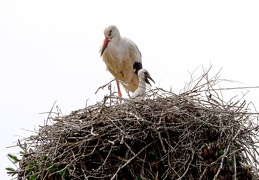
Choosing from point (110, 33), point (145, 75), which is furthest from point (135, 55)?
point (145, 75)

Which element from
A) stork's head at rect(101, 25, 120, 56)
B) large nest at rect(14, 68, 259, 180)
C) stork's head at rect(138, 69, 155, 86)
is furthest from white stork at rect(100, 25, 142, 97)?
large nest at rect(14, 68, 259, 180)

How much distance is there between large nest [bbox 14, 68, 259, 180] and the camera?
4.13 metres

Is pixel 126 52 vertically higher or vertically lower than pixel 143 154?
higher

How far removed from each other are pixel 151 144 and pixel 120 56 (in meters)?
3.15

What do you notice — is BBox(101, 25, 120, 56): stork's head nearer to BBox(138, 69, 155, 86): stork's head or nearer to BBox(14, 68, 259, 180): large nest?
BBox(138, 69, 155, 86): stork's head

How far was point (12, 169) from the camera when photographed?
447 cm

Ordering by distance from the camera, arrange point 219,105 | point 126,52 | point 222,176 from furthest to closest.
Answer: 1. point 126,52
2. point 219,105
3. point 222,176

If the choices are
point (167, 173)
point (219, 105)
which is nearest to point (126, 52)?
point (219, 105)

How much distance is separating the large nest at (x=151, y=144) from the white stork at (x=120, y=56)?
8.86 feet

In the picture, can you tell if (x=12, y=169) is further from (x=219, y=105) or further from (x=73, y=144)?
(x=219, y=105)

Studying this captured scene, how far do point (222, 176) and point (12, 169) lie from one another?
1.41 metres

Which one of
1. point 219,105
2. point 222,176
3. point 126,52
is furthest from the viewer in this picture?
point 126,52

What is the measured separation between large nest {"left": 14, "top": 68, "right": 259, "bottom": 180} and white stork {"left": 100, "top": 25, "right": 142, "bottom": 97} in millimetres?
2701

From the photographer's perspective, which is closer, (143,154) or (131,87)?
(143,154)
